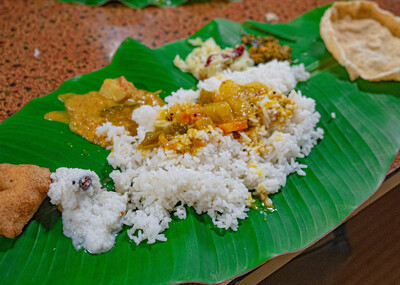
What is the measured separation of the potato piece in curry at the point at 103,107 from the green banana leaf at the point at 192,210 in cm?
8

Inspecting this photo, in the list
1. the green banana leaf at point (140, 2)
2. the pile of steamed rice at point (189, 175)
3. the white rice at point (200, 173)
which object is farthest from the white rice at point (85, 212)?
the green banana leaf at point (140, 2)

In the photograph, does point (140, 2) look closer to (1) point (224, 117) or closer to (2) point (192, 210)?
(1) point (224, 117)

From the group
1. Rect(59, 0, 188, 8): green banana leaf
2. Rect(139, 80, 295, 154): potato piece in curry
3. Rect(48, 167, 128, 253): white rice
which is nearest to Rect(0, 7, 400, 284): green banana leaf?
Rect(48, 167, 128, 253): white rice

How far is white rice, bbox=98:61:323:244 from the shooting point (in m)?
2.70

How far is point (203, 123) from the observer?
300cm

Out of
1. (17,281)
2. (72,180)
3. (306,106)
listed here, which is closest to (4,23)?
(72,180)

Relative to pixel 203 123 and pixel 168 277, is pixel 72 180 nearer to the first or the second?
pixel 168 277

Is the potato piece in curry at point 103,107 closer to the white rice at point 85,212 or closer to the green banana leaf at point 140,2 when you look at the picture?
the white rice at point 85,212

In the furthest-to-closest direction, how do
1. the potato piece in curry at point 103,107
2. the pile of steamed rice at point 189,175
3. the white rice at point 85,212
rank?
1. the potato piece in curry at point 103,107
2. the pile of steamed rice at point 189,175
3. the white rice at point 85,212

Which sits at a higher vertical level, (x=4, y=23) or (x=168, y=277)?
(x=4, y=23)

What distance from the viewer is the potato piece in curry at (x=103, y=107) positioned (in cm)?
315

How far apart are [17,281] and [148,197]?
1.05 m

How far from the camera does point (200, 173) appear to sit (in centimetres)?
280

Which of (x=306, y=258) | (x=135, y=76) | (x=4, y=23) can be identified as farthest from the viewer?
(x=4, y=23)
